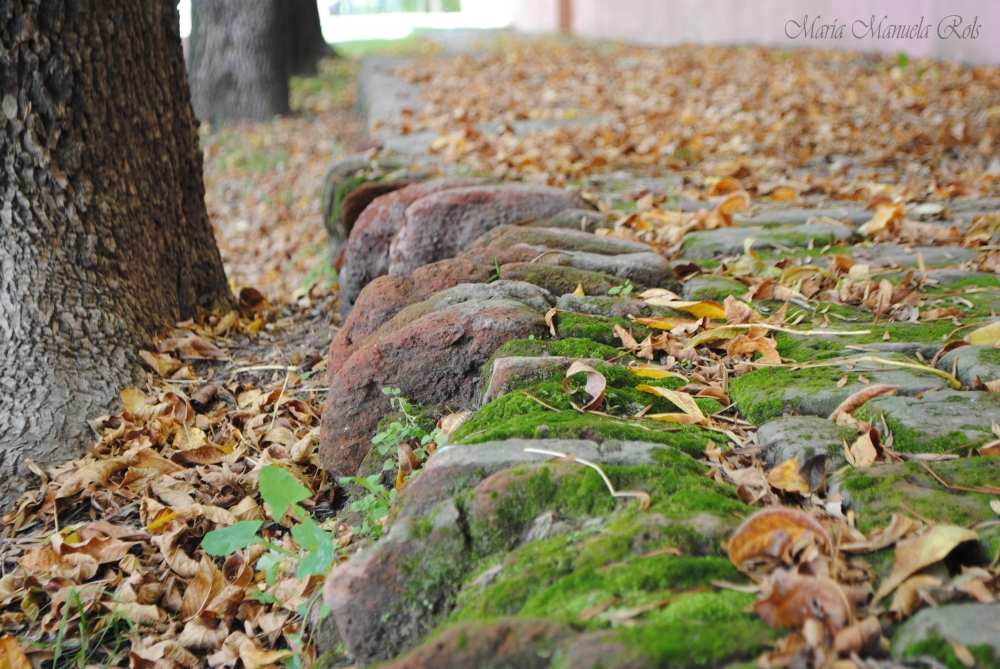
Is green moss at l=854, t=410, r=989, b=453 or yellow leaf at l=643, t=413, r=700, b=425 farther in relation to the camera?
yellow leaf at l=643, t=413, r=700, b=425

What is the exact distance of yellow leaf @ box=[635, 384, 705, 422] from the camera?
69.2 inches

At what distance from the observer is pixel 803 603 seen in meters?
1.08

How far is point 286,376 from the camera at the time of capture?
9.46 ft

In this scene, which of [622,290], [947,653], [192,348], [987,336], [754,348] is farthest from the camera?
[192,348]

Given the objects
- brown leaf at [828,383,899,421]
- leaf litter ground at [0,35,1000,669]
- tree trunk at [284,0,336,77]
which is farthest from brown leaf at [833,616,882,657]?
tree trunk at [284,0,336,77]

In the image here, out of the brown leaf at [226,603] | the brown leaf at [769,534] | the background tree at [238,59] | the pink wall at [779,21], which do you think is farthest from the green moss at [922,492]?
the background tree at [238,59]

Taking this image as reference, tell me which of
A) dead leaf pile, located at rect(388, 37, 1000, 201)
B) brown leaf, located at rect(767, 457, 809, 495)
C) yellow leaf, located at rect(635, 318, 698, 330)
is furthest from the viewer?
dead leaf pile, located at rect(388, 37, 1000, 201)

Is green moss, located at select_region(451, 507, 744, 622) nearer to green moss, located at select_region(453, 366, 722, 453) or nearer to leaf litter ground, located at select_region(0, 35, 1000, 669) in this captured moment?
leaf litter ground, located at select_region(0, 35, 1000, 669)

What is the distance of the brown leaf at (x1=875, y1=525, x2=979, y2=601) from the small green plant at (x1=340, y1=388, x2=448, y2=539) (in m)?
0.92

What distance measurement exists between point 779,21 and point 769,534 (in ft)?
34.3

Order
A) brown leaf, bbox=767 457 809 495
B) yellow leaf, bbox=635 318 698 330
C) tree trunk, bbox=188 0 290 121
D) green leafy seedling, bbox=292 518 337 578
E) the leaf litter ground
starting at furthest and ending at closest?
tree trunk, bbox=188 0 290 121, yellow leaf, bbox=635 318 698 330, green leafy seedling, bbox=292 518 337 578, brown leaf, bbox=767 457 809 495, the leaf litter ground

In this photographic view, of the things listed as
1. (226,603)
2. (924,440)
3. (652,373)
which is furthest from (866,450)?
(226,603)
